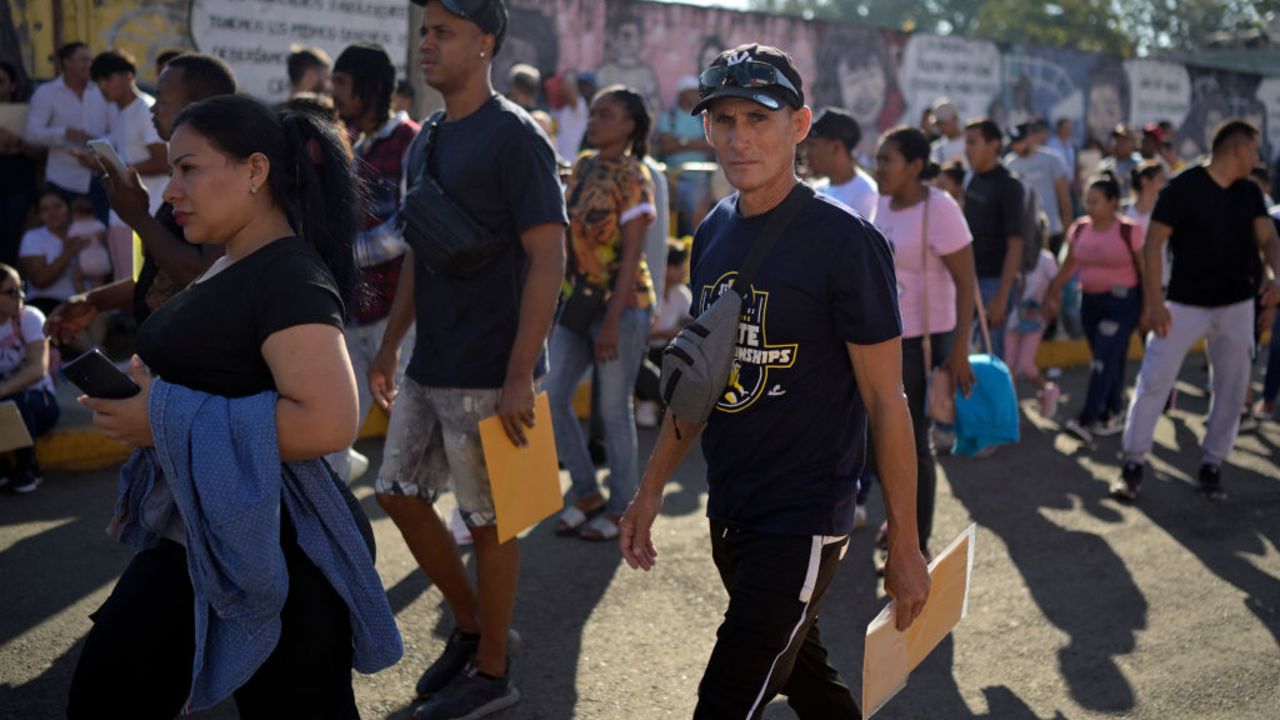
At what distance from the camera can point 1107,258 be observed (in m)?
7.86

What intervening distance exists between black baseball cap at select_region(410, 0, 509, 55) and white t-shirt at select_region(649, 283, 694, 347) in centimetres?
457

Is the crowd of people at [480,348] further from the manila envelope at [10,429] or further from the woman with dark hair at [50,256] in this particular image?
the woman with dark hair at [50,256]

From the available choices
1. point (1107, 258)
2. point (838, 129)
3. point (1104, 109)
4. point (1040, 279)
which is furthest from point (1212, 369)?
point (1104, 109)

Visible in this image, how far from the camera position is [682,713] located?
3908 mm

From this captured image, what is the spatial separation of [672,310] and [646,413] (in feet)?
3.21

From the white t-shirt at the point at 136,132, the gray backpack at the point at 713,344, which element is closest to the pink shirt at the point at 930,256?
the gray backpack at the point at 713,344

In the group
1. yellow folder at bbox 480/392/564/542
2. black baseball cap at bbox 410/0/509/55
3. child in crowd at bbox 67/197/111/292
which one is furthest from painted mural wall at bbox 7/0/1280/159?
yellow folder at bbox 480/392/564/542

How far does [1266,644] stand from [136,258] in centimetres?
455

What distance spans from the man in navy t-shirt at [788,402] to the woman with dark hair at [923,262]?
237cm

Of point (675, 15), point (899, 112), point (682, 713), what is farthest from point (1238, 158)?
point (899, 112)

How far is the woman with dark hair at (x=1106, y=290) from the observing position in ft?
25.7

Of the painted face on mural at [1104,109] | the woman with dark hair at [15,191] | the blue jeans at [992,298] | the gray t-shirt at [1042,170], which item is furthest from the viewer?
the painted face on mural at [1104,109]

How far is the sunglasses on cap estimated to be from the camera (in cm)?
268

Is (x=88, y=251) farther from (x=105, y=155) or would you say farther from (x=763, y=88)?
(x=763, y=88)
